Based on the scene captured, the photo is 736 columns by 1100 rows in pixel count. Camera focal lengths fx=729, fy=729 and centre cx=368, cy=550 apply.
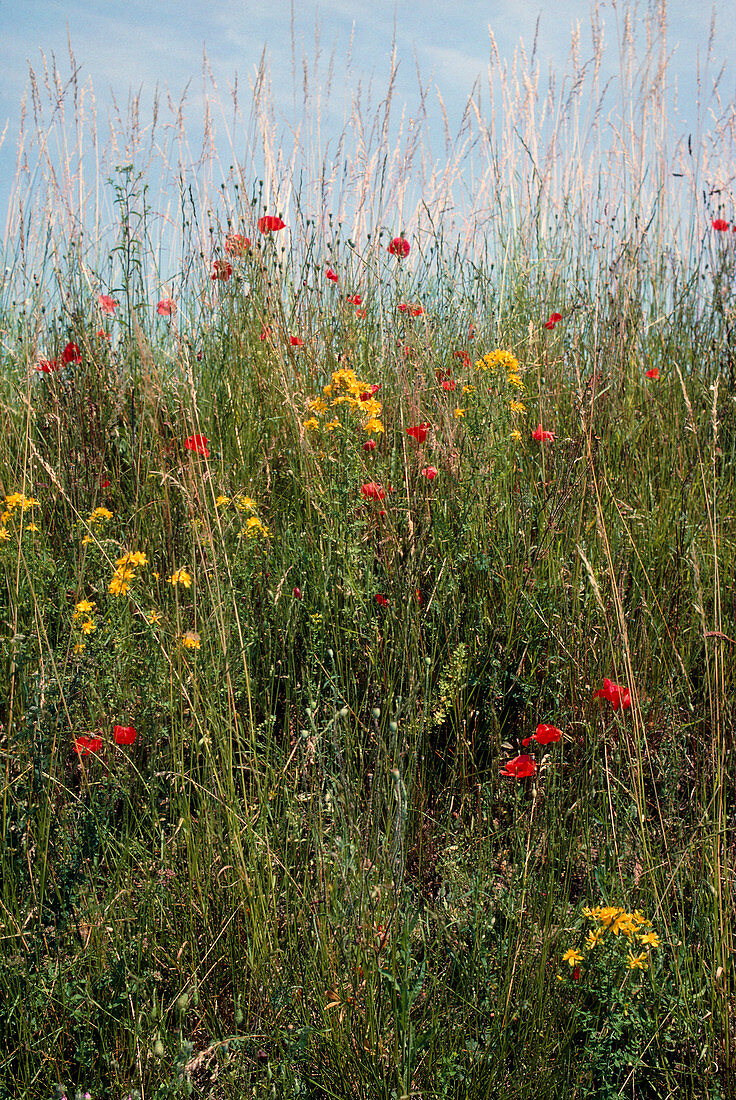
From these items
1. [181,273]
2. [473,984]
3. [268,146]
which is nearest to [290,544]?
[473,984]

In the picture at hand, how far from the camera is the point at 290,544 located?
2.03 meters

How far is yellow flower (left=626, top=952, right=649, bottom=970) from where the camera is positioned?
1074 mm

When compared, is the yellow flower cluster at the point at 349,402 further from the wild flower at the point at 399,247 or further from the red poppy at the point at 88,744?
the wild flower at the point at 399,247

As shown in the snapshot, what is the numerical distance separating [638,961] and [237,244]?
9.38 ft

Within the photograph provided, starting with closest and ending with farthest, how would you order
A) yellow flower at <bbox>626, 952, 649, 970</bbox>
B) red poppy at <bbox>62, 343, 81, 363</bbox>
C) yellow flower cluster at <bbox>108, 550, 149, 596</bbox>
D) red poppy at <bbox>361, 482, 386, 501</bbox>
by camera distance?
1. yellow flower at <bbox>626, 952, 649, 970</bbox>
2. yellow flower cluster at <bbox>108, 550, 149, 596</bbox>
3. red poppy at <bbox>361, 482, 386, 501</bbox>
4. red poppy at <bbox>62, 343, 81, 363</bbox>

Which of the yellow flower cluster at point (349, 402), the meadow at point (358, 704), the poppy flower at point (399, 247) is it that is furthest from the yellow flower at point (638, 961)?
the poppy flower at point (399, 247)

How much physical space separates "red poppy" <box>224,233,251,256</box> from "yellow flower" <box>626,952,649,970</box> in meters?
2.81

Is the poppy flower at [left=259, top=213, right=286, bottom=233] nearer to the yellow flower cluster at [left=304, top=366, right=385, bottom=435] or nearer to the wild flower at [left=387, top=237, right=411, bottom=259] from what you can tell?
the wild flower at [left=387, top=237, right=411, bottom=259]

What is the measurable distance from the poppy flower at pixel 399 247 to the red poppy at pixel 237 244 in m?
0.60

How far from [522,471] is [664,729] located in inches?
33.1

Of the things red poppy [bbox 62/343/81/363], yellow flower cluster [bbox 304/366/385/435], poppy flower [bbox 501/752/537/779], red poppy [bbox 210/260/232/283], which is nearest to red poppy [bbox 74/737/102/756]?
poppy flower [bbox 501/752/537/779]

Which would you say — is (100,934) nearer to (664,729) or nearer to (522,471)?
(664,729)

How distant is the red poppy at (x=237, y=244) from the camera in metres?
3.02

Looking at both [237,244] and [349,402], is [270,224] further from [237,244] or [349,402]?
[349,402]
